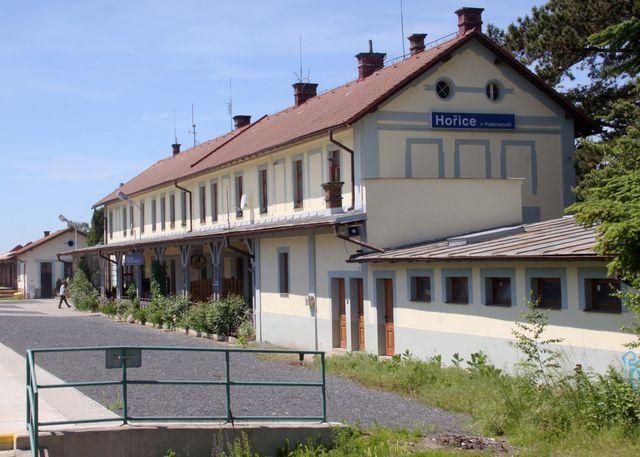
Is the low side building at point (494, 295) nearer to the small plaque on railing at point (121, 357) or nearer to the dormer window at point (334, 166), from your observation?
the dormer window at point (334, 166)

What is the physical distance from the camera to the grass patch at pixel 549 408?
10250mm

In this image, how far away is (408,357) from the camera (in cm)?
1798

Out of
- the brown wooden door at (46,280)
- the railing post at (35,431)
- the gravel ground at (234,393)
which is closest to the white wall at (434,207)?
the gravel ground at (234,393)

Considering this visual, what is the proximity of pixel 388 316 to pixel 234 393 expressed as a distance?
647cm

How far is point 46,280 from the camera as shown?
64250 mm

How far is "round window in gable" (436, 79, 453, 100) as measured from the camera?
74.8ft

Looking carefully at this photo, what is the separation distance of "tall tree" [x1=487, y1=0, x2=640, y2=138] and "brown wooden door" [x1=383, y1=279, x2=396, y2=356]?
871 cm

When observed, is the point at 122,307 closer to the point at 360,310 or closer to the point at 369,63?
the point at 369,63

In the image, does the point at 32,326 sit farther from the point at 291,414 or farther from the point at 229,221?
the point at 291,414

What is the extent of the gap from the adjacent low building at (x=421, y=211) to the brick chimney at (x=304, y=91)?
67.4 inches

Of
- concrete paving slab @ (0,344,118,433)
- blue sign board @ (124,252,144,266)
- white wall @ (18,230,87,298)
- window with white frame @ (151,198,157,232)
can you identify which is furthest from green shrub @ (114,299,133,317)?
white wall @ (18,230,87,298)

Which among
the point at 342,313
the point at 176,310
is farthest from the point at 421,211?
the point at 176,310

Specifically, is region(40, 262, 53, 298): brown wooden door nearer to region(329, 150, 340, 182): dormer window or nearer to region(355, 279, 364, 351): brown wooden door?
region(329, 150, 340, 182): dormer window

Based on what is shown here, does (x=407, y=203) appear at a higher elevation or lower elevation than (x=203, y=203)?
lower
